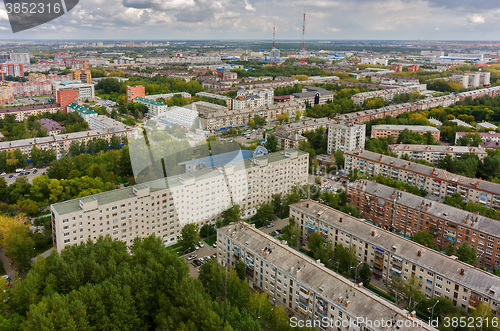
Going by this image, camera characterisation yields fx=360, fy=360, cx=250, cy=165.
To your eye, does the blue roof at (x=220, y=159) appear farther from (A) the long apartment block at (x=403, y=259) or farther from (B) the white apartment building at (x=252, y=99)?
(B) the white apartment building at (x=252, y=99)

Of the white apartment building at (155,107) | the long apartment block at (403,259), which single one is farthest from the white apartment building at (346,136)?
the white apartment building at (155,107)

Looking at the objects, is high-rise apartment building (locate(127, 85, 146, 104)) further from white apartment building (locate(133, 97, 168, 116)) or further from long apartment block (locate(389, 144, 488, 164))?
long apartment block (locate(389, 144, 488, 164))

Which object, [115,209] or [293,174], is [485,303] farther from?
[115,209]

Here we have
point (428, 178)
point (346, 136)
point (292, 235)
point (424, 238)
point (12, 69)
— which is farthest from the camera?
point (12, 69)

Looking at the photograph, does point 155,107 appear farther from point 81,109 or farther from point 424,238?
point 424,238

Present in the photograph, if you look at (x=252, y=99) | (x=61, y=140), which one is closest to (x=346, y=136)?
(x=252, y=99)
